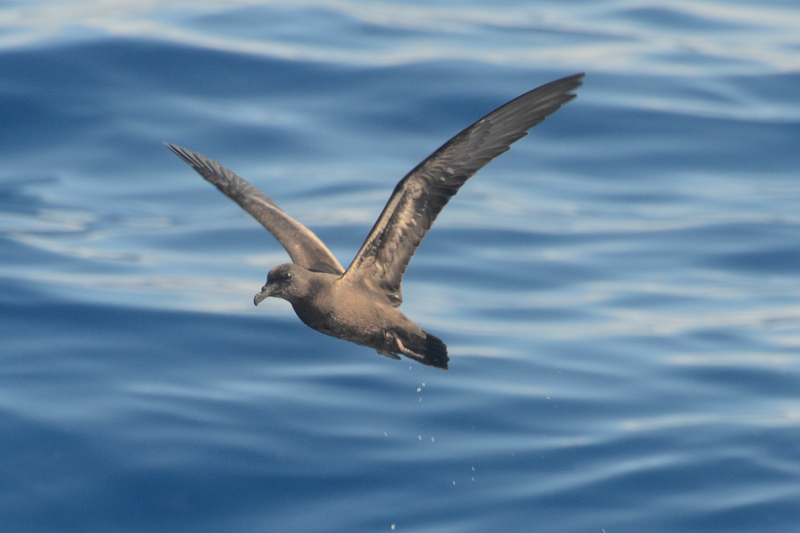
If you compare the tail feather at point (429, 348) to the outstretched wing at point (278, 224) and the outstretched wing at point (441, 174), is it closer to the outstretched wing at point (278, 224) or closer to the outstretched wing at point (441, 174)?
the outstretched wing at point (441, 174)

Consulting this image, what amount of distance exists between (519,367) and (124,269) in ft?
21.7

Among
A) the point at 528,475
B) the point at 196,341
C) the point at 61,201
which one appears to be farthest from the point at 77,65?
the point at 528,475

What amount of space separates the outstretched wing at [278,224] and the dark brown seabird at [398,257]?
2.05 ft

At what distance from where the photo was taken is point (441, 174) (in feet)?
23.5

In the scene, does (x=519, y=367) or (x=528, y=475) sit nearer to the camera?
(x=528, y=475)

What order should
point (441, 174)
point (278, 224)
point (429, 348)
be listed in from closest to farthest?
point (441, 174), point (429, 348), point (278, 224)

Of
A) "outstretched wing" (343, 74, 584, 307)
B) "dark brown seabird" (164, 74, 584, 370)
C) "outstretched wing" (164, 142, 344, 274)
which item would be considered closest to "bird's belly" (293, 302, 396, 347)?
"dark brown seabird" (164, 74, 584, 370)

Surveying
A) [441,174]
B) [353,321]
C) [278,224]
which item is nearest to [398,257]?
[353,321]

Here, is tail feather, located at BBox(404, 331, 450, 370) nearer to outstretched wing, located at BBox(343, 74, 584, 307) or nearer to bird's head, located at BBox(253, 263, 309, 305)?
outstretched wing, located at BBox(343, 74, 584, 307)

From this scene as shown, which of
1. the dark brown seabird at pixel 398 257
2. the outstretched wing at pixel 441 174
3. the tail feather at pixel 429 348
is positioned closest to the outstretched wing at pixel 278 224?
the dark brown seabird at pixel 398 257

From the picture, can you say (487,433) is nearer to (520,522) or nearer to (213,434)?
(520,522)

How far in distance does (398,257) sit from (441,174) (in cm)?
A: 72

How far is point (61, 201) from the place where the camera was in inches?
768

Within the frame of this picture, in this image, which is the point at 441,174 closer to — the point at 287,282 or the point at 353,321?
the point at 353,321
